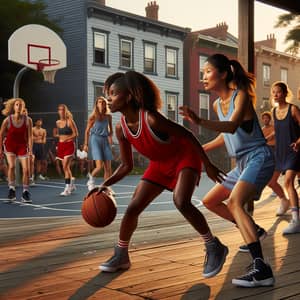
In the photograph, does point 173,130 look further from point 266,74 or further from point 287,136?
point 266,74

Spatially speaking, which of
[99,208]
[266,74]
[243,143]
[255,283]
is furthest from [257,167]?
[266,74]

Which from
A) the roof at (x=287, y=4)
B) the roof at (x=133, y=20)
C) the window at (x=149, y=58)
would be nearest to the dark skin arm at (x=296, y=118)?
the roof at (x=287, y=4)

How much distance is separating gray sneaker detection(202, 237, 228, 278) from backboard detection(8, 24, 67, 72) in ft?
48.0

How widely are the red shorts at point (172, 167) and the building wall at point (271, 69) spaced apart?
31495mm

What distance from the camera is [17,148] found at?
32.2 ft

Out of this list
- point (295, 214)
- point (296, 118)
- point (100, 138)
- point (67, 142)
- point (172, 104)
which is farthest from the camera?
point (172, 104)

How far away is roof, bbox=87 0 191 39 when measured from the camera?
2719cm

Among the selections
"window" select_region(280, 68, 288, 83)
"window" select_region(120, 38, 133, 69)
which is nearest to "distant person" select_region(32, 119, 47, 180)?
"window" select_region(120, 38, 133, 69)

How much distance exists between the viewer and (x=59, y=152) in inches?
481

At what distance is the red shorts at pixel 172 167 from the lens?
A: 401cm

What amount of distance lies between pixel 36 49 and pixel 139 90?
15.5 meters

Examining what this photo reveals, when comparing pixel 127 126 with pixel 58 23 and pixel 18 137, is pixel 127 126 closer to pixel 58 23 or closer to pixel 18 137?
pixel 18 137

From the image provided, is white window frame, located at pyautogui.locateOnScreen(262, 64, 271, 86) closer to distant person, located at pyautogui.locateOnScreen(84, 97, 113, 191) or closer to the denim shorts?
distant person, located at pyautogui.locateOnScreen(84, 97, 113, 191)

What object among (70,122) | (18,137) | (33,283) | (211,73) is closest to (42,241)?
(33,283)
